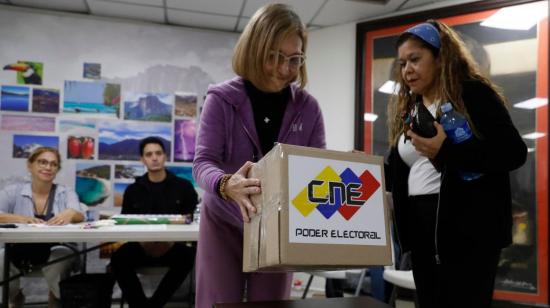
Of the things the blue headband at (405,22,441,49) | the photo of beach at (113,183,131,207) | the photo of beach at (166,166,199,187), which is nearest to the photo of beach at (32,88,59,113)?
the photo of beach at (113,183,131,207)

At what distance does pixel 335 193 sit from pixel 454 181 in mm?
478

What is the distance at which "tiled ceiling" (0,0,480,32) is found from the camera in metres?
3.35

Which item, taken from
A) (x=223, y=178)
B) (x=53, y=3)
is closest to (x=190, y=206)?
(x=53, y=3)

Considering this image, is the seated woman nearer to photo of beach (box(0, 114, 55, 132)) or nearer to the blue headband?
photo of beach (box(0, 114, 55, 132))

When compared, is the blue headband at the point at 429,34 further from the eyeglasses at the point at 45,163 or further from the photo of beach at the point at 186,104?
the photo of beach at the point at 186,104

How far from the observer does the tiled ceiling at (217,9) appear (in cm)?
335

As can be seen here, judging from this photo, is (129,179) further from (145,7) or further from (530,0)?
(530,0)

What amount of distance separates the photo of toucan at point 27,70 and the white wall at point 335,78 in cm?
242

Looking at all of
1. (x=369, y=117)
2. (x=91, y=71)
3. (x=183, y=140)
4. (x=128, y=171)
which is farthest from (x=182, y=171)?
(x=369, y=117)

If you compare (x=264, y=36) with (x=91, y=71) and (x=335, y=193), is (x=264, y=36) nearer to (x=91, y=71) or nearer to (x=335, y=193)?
(x=335, y=193)

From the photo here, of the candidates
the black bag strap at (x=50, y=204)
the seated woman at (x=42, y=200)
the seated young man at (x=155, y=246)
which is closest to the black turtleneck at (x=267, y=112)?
the seated young man at (x=155, y=246)

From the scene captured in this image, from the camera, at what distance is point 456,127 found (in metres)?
1.09

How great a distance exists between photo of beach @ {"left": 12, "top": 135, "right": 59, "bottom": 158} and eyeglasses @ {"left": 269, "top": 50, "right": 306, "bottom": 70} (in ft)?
10.4

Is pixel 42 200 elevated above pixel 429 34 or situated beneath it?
situated beneath
